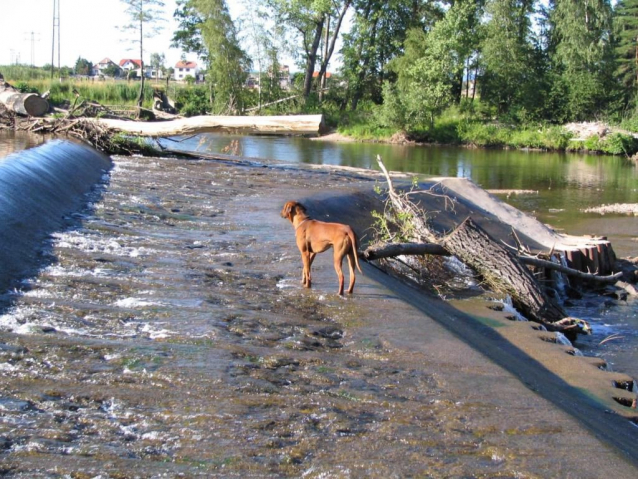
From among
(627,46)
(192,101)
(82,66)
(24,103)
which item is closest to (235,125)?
(24,103)

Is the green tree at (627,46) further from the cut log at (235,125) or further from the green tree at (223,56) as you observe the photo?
the cut log at (235,125)

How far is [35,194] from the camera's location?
1139 centimetres

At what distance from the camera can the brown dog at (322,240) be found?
774cm

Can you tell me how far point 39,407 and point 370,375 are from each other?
264 cm

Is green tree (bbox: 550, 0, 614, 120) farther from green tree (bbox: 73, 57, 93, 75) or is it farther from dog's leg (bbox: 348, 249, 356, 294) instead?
green tree (bbox: 73, 57, 93, 75)

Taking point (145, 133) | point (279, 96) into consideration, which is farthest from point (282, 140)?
point (145, 133)

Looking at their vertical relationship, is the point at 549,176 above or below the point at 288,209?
above

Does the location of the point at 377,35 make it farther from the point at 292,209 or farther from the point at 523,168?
the point at 292,209

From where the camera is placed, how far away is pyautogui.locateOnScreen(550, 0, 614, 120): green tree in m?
51.3

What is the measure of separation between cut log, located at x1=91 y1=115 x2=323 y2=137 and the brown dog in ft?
36.1

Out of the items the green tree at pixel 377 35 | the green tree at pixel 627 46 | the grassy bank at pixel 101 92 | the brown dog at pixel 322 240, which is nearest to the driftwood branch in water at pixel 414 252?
A: the brown dog at pixel 322 240

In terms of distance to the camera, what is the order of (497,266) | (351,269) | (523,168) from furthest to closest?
(523,168) → (497,266) → (351,269)

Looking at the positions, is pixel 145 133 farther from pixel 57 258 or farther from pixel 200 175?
pixel 57 258

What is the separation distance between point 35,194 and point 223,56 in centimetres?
4525
